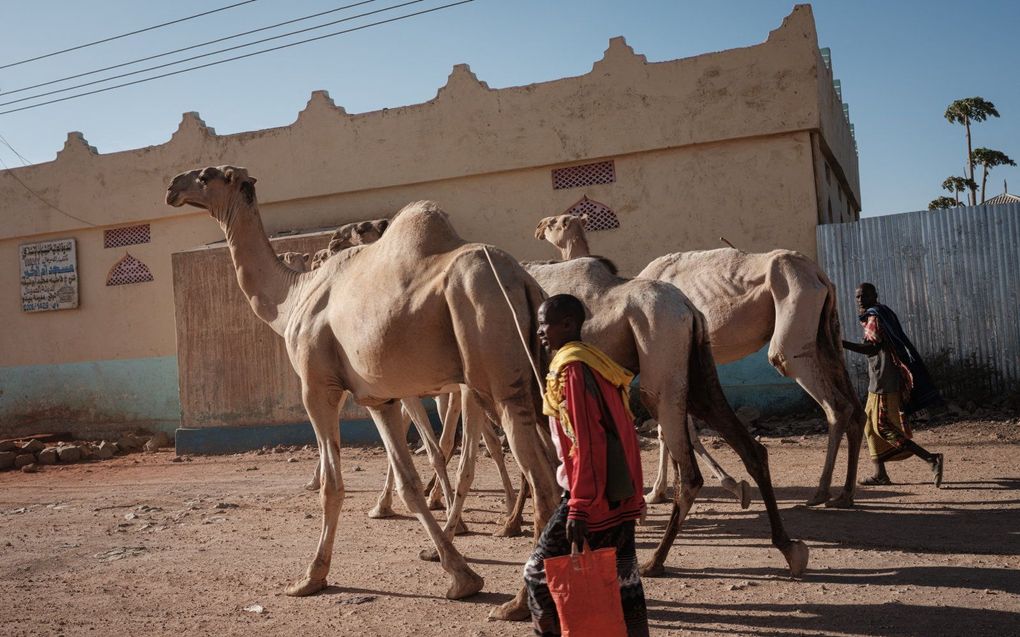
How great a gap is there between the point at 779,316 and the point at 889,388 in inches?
56.3

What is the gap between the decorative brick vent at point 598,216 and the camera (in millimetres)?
14641

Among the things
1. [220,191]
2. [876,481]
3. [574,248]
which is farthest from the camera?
[876,481]

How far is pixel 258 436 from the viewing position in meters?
14.9

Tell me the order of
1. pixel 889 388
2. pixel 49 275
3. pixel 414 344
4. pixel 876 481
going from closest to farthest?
1. pixel 414 344
2. pixel 889 388
3. pixel 876 481
4. pixel 49 275

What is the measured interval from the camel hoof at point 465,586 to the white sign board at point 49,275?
15839 mm

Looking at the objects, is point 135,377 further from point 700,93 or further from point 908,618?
point 908,618

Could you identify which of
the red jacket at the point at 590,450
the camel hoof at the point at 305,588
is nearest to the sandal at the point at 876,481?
the camel hoof at the point at 305,588

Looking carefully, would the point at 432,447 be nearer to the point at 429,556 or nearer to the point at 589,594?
the point at 429,556

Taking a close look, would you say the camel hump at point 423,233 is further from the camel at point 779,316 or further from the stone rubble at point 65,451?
the stone rubble at point 65,451

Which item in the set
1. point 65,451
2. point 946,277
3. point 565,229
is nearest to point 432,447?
point 565,229

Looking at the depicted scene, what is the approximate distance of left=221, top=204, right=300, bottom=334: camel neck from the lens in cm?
666

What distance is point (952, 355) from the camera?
12.8m

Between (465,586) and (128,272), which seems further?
(128,272)

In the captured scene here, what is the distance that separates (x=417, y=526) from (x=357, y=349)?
2.75 metres
